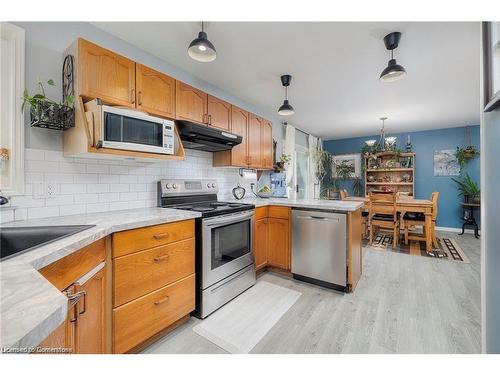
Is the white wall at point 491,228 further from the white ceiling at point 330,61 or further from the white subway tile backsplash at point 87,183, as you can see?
the white subway tile backsplash at point 87,183

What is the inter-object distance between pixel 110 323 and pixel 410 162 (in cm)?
652

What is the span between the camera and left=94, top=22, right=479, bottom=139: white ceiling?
178 cm

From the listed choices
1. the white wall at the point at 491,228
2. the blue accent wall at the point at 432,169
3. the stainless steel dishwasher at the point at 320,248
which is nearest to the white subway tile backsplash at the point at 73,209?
the stainless steel dishwasher at the point at 320,248

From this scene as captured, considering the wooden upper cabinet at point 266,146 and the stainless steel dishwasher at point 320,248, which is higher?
the wooden upper cabinet at point 266,146

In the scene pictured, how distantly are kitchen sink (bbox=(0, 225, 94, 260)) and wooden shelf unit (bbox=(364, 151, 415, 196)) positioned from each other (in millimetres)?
6344

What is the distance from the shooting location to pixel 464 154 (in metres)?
4.86

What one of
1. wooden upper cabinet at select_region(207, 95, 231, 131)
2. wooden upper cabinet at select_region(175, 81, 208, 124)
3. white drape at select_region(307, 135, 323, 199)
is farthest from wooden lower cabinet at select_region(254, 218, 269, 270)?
white drape at select_region(307, 135, 323, 199)

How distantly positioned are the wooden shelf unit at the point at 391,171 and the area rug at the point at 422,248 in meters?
1.63

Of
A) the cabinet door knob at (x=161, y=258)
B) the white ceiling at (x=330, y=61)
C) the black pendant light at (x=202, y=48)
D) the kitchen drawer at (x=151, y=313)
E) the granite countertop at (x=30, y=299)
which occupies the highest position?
the white ceiling at (x=330, y=61)

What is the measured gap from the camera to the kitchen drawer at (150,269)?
4.44 feet

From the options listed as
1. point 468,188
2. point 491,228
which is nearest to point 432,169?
point 468,188
